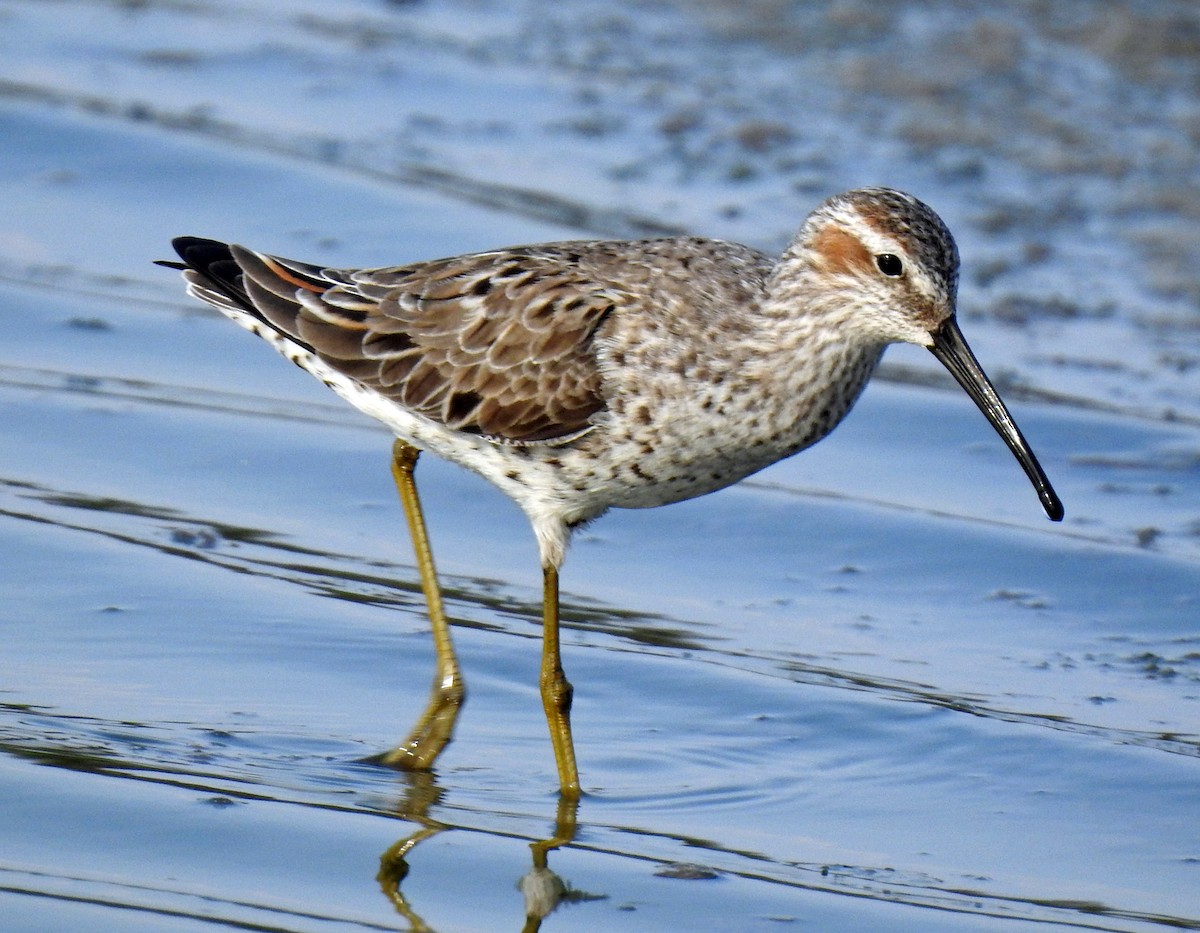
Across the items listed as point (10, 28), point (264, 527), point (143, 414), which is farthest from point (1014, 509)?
point (10, 28)

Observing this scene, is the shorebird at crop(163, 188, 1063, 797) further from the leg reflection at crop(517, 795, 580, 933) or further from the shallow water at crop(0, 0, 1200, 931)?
the shallow water at crop(0, 0, 1200, 931)

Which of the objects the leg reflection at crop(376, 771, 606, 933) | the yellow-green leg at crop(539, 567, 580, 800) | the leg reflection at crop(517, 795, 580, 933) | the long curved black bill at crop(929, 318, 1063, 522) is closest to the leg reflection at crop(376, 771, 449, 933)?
the leg reflection at crop(376, 771, 606, 933)

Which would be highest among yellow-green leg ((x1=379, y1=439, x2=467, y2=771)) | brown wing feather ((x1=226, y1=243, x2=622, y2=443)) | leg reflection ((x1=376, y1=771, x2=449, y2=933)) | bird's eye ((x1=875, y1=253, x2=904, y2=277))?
bird's eye ((x1=875, y1=253, x2=904, y2=277))

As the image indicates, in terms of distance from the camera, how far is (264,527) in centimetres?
844

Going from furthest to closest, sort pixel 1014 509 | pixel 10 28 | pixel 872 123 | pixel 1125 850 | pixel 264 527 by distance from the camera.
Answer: pixel 10 28
pixel 872 123
pixel 1014 509
pixel 264 527
pixel 1125 850

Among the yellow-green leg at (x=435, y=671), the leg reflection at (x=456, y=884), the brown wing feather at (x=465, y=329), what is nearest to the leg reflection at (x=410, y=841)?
the leg reflection at (x=456, y=884)

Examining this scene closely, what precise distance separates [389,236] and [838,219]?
472 centimetres

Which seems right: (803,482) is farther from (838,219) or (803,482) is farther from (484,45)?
(484,45)

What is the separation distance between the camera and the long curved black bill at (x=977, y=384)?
6824 millimetres

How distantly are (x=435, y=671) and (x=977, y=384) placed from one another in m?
2.17

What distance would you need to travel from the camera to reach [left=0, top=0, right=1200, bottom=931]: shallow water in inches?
234

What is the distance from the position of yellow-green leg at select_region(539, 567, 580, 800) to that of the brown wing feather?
57 cm

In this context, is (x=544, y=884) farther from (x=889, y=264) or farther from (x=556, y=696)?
(x=889, y=264)

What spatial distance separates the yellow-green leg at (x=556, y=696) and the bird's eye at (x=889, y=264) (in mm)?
1551
